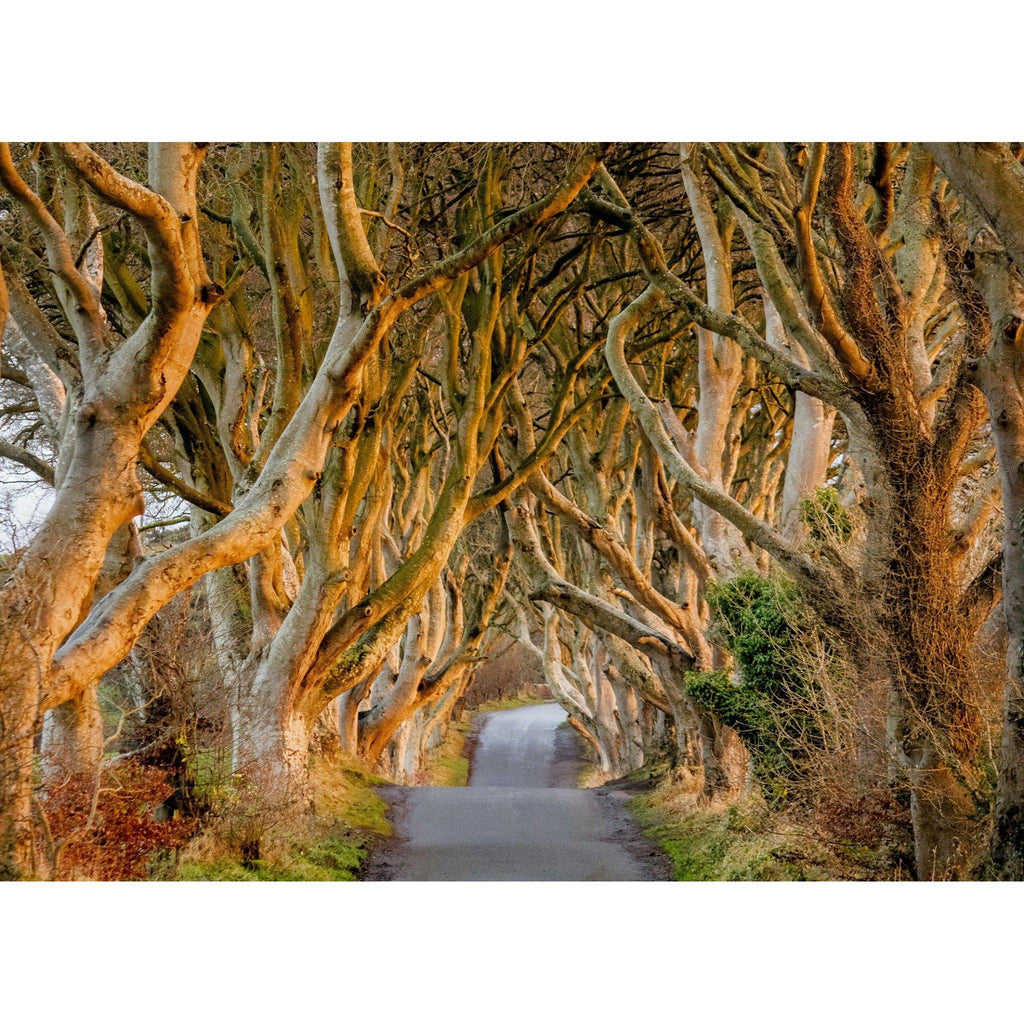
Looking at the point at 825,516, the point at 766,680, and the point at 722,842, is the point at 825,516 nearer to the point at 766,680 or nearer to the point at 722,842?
the point at 766,680

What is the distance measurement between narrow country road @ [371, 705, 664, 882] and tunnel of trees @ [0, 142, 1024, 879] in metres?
1.05

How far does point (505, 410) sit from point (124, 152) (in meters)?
4.62

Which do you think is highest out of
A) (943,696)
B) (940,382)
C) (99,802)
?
(940,382)

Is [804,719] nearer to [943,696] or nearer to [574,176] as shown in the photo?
[943,696]

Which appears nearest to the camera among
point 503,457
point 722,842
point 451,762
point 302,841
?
point 302,841

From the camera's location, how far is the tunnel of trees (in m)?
4.95

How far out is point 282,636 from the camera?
8031 mm

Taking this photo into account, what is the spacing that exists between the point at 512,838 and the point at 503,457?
4.98 m

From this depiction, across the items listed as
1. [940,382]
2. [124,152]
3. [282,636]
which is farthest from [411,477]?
[940,382]

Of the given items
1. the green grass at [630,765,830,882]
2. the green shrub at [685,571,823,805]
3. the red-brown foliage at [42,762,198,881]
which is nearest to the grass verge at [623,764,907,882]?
the green grass at [630,765,830,882]

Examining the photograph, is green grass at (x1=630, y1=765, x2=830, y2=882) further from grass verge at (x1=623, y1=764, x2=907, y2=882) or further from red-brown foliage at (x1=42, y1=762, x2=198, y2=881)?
red-brown foliage at (x1=42, y1=762, x2=198, y2=881)

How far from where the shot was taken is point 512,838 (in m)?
8.01

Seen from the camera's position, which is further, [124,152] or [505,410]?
[505,410]

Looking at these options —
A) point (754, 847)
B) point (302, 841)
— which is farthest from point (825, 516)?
point (302, 841)
